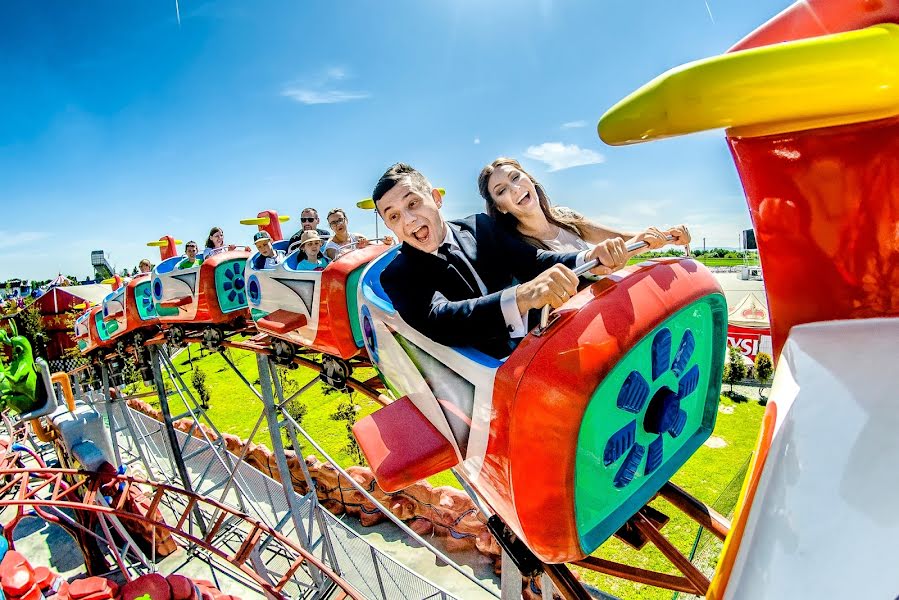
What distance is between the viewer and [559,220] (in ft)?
4.95

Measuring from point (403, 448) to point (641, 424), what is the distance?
557mm

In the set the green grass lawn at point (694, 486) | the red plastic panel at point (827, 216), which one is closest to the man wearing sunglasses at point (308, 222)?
the red plastic panel at point (827, 216)

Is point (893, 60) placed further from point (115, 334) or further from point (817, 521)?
point (115, 334)

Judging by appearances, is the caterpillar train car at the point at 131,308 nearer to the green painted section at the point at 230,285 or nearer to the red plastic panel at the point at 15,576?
the green painted section at the point at 230,285

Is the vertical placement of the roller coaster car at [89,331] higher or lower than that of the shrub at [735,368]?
higher

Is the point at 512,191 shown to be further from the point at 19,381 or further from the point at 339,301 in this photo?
the point at 19,381

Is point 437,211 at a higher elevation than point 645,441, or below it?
higher

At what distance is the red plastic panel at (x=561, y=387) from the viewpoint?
794mm

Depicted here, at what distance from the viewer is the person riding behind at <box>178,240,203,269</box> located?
12.6 ft

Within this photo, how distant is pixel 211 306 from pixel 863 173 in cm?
351

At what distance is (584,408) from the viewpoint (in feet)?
2.58

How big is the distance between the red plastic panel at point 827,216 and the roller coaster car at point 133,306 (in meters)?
4.63

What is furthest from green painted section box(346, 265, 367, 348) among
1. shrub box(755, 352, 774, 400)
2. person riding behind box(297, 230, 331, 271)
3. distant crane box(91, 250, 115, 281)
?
distant crane box(91, 250, 115, 281)

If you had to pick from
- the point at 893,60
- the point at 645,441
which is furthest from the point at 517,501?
the point at 893,60
